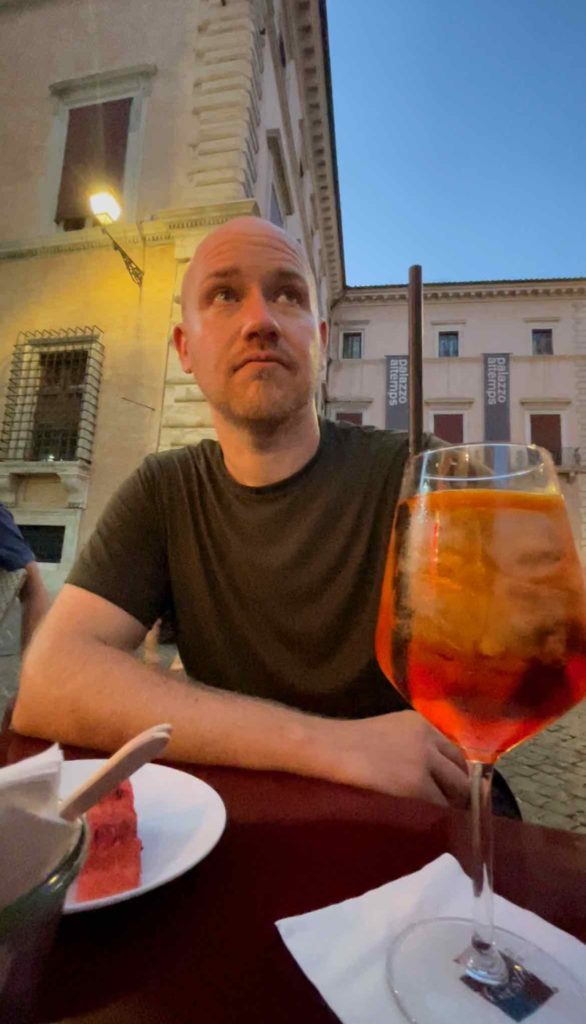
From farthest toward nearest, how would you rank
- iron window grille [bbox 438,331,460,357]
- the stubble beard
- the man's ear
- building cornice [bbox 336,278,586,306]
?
iron window grille [bbox 438,331,460,357] < building cornice [bbox 336,278,586,306] < the man's ear < the stubble beard

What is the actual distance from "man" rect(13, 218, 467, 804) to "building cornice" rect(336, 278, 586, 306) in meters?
17.3

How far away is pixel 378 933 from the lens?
1.24ft

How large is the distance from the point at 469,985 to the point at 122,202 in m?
8.76

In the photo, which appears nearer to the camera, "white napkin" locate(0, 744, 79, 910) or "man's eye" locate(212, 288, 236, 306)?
"white napkin" locate(0, 744, 79, 910)

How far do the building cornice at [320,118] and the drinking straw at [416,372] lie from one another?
11.2 m

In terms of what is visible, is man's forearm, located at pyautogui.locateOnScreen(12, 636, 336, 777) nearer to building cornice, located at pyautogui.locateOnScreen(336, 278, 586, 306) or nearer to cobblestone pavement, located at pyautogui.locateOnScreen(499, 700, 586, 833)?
cobblestone pavement, located at pyautogui.locateOnScreen(499, 700, 586, 833)

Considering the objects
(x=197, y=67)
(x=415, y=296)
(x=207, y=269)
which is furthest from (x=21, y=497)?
(x=415, y=296)

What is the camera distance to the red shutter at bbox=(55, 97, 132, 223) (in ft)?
25.1

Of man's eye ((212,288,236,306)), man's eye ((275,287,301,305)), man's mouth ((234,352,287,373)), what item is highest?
man's eye ((275,287,301,305))

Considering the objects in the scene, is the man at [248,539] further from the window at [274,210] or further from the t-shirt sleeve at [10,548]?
the window at [274,210]

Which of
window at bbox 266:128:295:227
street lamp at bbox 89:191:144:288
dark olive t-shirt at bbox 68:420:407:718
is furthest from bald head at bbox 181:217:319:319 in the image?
window at bbox 266:128:295:227

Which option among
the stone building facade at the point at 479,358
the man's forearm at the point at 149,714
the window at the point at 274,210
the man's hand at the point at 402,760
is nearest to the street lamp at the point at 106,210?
the window at the point at 274,210

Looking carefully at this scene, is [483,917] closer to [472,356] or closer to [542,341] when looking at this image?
[472,356]

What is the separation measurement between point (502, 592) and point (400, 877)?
0.23m
